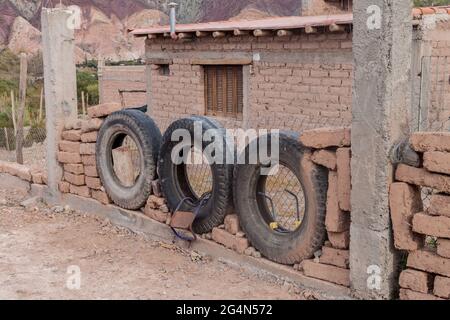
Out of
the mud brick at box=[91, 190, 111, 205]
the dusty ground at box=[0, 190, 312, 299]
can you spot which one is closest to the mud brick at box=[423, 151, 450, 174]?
the dusty ground at box=[0, 190, 312, 299]

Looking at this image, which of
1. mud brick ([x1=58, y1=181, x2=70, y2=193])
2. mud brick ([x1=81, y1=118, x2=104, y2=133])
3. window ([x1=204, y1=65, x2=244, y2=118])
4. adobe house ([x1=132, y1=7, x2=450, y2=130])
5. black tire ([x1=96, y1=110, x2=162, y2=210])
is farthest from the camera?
window ([x1=204, y1=65, x2=244, y2=118])

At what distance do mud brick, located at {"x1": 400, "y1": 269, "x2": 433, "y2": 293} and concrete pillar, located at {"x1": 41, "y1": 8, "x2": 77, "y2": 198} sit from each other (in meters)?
5.28

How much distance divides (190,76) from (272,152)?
6883 mm

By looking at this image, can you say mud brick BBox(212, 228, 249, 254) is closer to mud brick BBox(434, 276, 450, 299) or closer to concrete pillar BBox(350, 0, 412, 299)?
concrete pillar BBox(350, 0, 412, 299)

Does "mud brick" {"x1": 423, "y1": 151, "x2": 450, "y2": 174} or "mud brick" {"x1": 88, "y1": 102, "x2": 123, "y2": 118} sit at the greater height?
"mud brick" {"x1": 88, "y1": 102, "x2": 123, "y2": 118}

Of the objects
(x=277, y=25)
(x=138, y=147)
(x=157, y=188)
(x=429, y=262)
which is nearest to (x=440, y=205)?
(x=429, y=262)

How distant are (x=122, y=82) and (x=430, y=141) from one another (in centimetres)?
1696

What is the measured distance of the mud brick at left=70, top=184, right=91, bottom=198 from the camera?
7898 millimetres

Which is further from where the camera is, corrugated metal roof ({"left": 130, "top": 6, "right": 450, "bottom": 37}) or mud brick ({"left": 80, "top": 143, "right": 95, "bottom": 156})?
corrugated metal roof ({"left": 130, "top": 6, "right": 450, "bottom": 37})

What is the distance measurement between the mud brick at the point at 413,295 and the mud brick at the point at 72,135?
4.87m

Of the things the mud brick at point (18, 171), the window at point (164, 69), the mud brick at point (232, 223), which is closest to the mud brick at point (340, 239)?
the mud brick at point (232, 223)

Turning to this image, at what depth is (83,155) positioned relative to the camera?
7.85 m

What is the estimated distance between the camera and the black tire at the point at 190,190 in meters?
5.86

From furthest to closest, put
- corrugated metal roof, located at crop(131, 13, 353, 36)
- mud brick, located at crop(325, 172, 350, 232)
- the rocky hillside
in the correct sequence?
the rocky hillside
corrugated metal roof, located at crop(131, 13, 353, 36)
mud brick, located at crop(325, 172, 350, 232)
